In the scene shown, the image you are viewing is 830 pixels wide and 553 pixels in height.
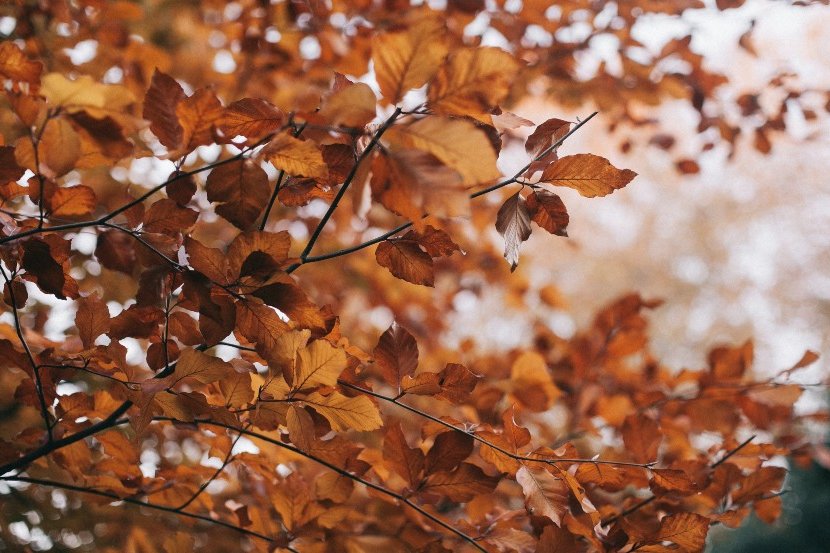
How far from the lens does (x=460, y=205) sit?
43 centimetres

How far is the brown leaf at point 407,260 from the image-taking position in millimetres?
656

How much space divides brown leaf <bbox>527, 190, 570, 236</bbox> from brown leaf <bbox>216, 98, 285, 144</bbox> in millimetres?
274

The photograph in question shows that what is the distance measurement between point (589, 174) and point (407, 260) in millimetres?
208

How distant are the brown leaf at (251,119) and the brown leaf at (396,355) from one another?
26cm

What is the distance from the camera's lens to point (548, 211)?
634 mm

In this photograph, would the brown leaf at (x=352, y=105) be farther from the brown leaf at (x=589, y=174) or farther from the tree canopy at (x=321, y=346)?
the brown leaf at (x=589, y=174)

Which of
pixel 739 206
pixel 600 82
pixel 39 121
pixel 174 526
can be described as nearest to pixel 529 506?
pixel 39 121

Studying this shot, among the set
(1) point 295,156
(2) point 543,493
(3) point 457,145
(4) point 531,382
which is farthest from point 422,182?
(4) point 531,382

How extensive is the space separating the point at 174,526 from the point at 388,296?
1.23 metres

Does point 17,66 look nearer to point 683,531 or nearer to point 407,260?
point 407,260

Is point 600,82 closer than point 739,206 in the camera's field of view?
Yes

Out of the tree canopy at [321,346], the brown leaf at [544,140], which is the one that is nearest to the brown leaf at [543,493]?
the tree canopy at [321,346]

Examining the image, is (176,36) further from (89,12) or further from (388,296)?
(388,296)

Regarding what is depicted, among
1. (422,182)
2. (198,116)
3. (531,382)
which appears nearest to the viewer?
(422,182)
